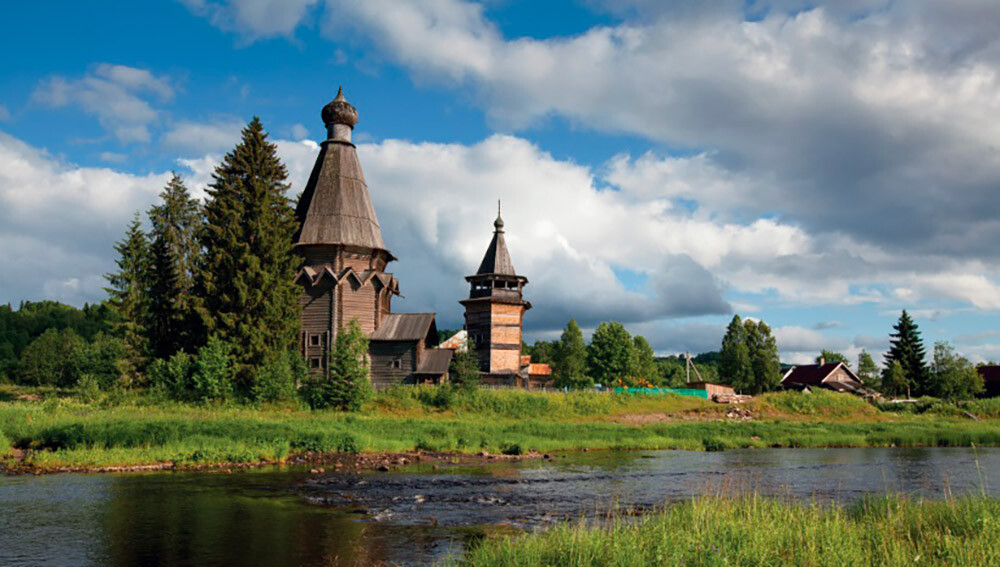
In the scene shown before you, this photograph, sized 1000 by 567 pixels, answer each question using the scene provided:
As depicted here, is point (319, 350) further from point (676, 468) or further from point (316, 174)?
point (676, 468)

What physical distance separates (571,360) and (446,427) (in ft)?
124

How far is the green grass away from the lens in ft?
30.0

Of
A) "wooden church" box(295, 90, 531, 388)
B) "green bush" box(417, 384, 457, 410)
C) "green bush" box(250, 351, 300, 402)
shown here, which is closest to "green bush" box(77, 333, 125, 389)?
"green bush" box(250, 351, 300, 402)

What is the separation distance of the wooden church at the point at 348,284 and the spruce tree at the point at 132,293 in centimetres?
1167

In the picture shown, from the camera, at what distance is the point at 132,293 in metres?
52.8

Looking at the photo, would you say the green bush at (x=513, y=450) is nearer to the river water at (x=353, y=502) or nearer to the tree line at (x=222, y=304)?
the river water at (x=353, y=502)

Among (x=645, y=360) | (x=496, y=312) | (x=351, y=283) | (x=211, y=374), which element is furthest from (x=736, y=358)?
(x=211, y=374)

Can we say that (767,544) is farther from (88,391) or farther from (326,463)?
(88,391)

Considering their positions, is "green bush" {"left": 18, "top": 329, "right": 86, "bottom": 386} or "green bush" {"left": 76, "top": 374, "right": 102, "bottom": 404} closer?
"green bush" {"left": 76, "top": 374, "right": 102, "bottom": 404}

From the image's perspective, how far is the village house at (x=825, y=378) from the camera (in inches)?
3278

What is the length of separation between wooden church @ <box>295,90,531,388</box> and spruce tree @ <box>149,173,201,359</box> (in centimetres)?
779

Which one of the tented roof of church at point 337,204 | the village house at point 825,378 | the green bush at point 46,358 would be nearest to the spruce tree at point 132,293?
the tented roof of church at point 337,204

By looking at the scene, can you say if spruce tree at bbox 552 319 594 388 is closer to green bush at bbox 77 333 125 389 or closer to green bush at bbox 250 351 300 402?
green bush at bbox 250 351 300 402

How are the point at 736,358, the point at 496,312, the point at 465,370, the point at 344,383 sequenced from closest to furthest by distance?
the point at 344,383 → the point at 465,370 → the point at 496,312 → the point at 736,358
